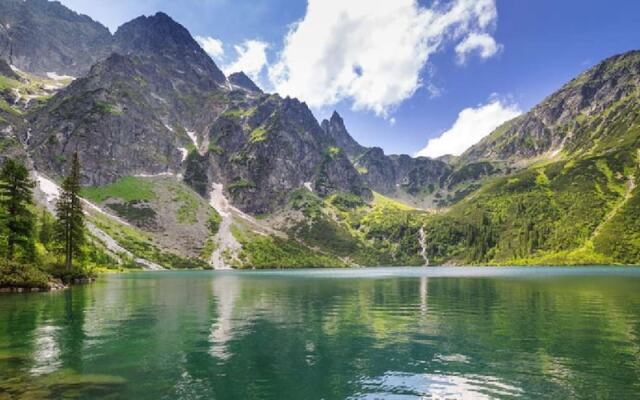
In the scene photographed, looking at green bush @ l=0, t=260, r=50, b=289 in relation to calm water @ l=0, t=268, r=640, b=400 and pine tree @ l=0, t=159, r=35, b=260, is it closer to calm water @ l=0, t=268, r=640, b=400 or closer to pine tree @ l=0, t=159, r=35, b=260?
pine tree @ l=0, t=159, r=35, b=260

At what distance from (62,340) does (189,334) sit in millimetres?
10667

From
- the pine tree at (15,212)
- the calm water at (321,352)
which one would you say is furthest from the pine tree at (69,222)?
the calm water at (321,352)

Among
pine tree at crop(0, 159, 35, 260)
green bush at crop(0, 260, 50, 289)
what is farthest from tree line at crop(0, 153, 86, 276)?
green bush at crop(0, 260, 50, 289)

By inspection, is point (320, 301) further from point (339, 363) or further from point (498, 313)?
point (339, 363)

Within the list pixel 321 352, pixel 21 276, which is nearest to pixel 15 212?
pixel 21 276

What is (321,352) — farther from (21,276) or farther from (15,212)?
(15,212)

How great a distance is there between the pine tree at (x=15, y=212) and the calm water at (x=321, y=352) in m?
33.8

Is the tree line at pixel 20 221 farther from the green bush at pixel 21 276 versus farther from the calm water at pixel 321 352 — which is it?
the calm water at pixel 321 352

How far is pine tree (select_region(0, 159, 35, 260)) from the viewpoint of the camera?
Answer: 88812mm

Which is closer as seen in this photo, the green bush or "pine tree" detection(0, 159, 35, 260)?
the green bush

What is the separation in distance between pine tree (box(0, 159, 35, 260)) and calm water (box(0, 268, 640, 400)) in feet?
111

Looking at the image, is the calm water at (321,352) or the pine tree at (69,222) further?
the pine tree at (69,222)

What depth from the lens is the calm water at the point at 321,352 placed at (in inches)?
987

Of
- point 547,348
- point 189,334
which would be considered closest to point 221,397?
point 189,334
